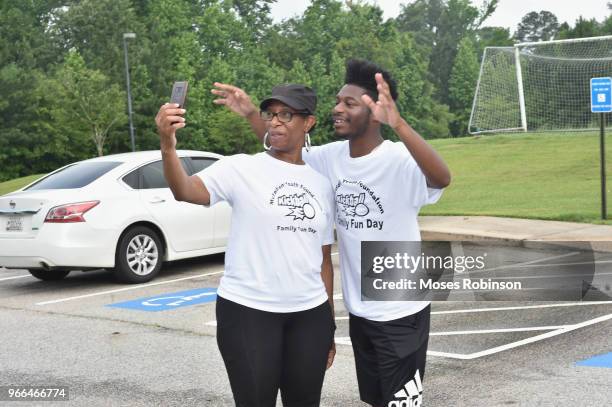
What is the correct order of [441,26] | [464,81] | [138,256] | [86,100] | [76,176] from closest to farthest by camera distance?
[138,256] < [76,176] < [86,100] < [464,81] < [441,26]

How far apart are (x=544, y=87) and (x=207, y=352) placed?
27.2m

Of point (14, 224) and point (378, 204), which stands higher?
point (378, 204)

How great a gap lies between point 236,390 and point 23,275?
8.98m

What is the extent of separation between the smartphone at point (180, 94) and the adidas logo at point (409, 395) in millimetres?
1487

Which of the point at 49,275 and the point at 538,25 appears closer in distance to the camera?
the point at 49,275

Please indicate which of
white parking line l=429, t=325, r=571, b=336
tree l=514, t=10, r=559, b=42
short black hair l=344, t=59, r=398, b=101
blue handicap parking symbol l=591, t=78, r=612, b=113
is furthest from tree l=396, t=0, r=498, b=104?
short black hair l=344, t=59, r=398, b=101

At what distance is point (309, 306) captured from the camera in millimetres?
3428

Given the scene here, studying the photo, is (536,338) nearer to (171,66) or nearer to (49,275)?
(49,275)

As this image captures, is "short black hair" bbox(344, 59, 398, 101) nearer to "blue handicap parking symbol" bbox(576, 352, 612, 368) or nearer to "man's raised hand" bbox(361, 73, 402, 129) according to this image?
"man's raised hand" bbox(361, 73, 402, 129)

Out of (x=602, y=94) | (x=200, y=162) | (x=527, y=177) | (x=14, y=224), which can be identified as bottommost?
(x=527, y=177)

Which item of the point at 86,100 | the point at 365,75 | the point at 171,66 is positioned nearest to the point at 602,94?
the point at 365,75

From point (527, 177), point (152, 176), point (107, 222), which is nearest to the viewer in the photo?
point (107, 222)

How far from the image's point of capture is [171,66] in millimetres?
69062

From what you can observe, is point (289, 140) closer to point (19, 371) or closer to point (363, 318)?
point (363, 318)
